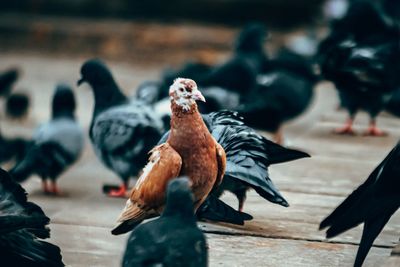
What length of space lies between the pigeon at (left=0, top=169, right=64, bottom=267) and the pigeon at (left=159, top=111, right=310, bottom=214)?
42.1 inches

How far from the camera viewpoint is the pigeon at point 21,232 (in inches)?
233

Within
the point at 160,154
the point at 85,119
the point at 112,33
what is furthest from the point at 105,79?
the point at 112,33

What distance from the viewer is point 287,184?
8664 mm

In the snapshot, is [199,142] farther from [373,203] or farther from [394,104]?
[394,104]

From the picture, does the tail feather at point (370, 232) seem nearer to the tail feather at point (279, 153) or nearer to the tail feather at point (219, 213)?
the tail feather at point (219, 213)

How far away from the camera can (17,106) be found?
14.4 meters

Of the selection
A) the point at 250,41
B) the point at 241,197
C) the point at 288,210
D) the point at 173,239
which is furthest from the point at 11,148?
the point at 173,239

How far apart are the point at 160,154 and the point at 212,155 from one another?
0.93ft

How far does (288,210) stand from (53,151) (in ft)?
8.84

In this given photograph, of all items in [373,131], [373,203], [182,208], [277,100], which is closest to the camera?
[182,208]

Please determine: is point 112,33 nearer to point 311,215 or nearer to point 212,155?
point 311,215

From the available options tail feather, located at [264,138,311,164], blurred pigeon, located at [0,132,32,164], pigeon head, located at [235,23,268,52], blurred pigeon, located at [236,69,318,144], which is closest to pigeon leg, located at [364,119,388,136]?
blurred pigeon, located at [236,69,318,144]

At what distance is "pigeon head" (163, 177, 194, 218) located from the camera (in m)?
5.18

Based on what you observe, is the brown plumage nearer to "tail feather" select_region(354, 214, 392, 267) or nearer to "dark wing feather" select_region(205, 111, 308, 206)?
"dark wing feather" select_region(205, 111, 308, 206)
